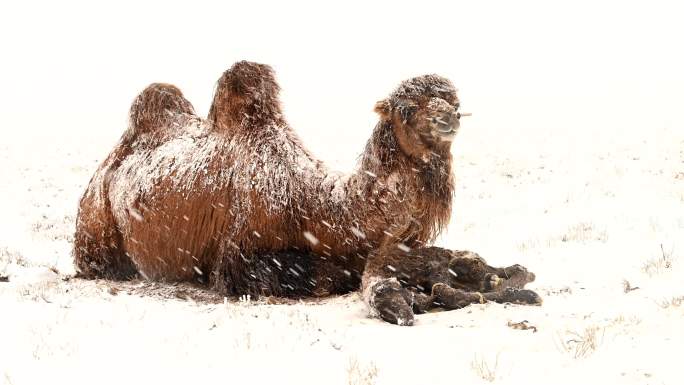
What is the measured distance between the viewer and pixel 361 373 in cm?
389

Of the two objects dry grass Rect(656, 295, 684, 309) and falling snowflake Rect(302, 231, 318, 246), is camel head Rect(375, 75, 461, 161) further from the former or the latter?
dry grass Rect(656, 295, 684, 309)

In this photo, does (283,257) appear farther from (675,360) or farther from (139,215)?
(675,360)

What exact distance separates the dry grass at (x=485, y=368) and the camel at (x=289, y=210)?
2.93 feet

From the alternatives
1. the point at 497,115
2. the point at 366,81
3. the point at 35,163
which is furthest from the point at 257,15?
the point at 35,163

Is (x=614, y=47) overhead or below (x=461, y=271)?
overhead

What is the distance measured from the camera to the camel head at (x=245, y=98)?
254 inches

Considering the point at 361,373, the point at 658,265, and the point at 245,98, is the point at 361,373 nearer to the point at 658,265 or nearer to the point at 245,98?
the point at 245,98

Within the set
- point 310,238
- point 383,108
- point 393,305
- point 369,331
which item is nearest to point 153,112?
point 310,238

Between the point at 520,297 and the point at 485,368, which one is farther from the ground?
the point at 520,297

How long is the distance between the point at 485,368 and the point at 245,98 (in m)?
3.44

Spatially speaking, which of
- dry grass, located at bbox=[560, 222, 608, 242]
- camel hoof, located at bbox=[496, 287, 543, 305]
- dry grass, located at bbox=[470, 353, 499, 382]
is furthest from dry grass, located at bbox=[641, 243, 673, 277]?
dry grass, located at bbox=[470, 353, 499, 382]

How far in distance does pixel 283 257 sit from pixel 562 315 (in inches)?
82.3

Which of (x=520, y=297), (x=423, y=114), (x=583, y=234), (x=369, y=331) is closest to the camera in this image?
(x=369, y=331)

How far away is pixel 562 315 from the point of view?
4844 millimetres
